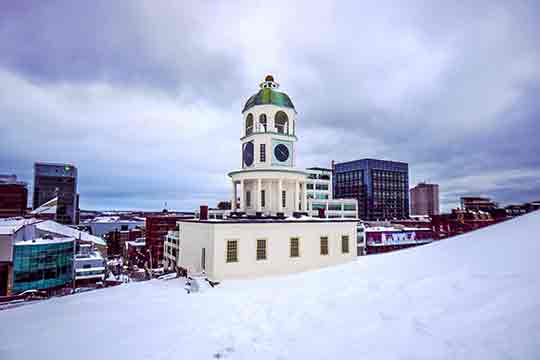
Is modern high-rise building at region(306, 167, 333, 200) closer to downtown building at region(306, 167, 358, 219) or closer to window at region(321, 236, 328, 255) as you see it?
downtown building at region(306, 167, 358, 219)

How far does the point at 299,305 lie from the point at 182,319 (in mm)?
4343

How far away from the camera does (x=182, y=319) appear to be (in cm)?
1028

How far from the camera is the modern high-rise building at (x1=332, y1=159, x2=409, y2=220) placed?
144m

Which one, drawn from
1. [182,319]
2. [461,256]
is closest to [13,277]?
[182,319]

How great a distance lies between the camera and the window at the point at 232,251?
754 inches

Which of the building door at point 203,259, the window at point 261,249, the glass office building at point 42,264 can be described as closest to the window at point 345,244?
the window at point 261,249

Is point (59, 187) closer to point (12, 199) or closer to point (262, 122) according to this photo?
point (12, 199)

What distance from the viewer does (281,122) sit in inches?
1114

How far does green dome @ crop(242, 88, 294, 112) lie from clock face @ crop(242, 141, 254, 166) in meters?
3.67

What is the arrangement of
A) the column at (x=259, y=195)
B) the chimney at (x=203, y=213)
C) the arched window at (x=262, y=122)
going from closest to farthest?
the chimney at (x=203, y=213)
the column at (x=259, y=195)
the arched window at (x=262, y=122)

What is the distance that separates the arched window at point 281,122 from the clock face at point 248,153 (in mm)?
3107

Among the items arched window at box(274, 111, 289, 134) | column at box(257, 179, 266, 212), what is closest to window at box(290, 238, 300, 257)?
column at box(257, 179, 266, 212)

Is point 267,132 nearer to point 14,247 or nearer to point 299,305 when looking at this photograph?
point 299,305

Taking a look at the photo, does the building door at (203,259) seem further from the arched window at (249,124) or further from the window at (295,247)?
the arched window at (249,124)
